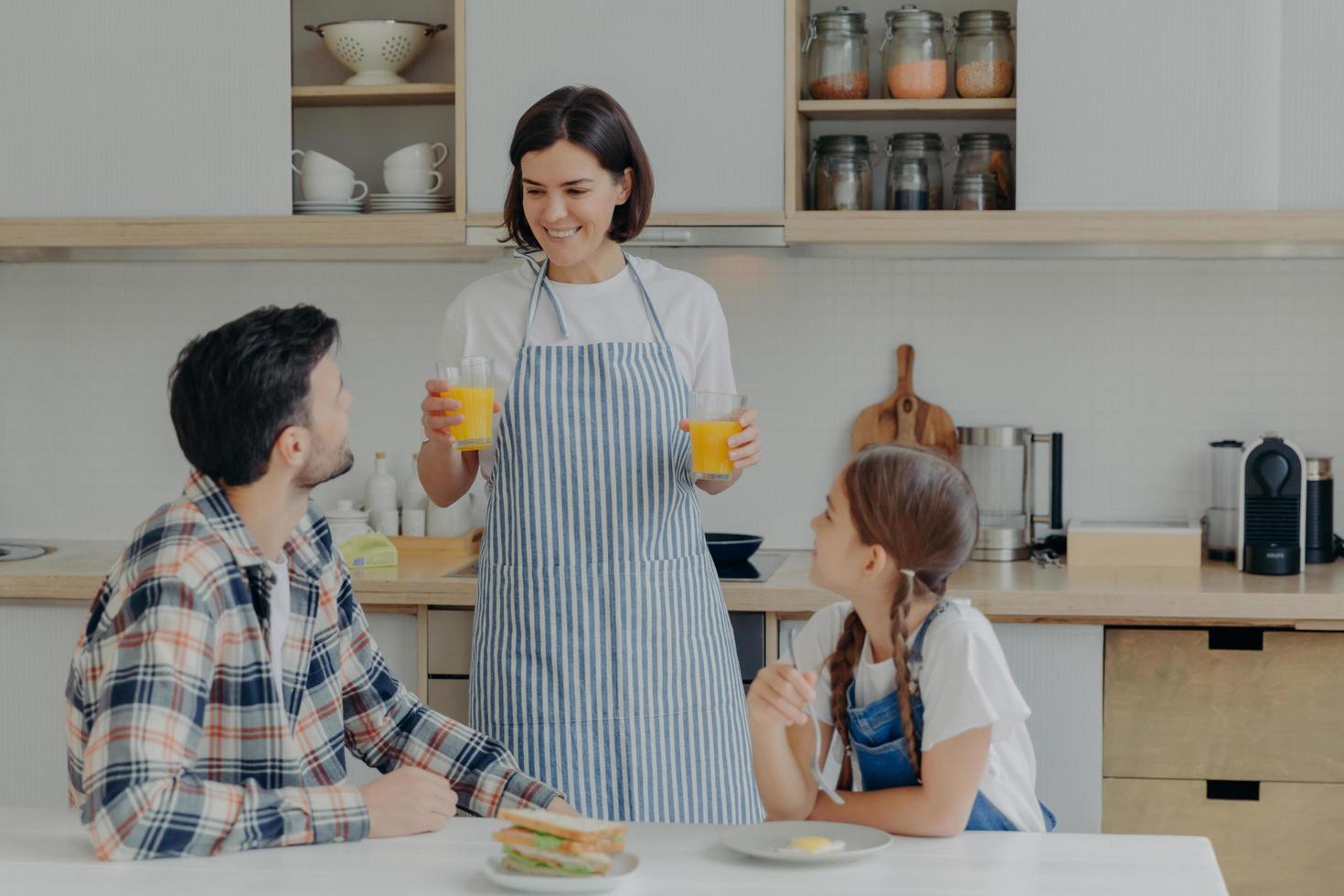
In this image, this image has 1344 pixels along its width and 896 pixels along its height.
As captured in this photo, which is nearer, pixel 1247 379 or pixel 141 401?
pixel 1247 379

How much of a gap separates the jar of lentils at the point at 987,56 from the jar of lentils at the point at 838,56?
0.69 feet

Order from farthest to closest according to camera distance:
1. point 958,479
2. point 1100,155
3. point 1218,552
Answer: point 1218,552 → point 1100,155 → point 958,479

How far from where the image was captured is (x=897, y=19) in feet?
10.1

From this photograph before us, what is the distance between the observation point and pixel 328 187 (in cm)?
312

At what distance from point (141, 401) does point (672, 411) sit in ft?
6.02

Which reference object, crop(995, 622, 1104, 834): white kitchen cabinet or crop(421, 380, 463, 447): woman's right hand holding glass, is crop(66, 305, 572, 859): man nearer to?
crop(421, 380, 463, 447): woman's right hand holding glass

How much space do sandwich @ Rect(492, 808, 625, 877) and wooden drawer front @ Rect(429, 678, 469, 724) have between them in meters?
1.51

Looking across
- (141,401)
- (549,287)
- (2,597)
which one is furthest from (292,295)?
(549,287)

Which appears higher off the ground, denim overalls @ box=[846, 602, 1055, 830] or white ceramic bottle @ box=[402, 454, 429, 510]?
white ceramic bottle @ box=[402, 454, 429, 510]

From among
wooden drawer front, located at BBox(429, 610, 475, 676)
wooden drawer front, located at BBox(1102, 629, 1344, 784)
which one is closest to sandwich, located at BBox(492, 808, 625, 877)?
wooden drawer front, located at BBox(429, 610, 475, 676)

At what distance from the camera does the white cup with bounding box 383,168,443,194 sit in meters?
3.13

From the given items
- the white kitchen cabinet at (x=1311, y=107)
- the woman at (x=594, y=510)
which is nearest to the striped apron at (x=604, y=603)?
the woman at (x=594, y=510)

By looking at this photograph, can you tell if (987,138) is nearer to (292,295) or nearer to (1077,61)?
(1077,61)

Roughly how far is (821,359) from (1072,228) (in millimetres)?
681
